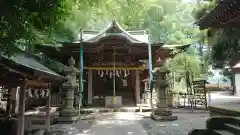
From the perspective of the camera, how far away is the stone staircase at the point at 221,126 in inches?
215

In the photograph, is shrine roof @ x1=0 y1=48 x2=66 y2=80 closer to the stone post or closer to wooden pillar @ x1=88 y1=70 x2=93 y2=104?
the stone post

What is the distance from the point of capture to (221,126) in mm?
6016

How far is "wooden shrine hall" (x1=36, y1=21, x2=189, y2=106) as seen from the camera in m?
15.4

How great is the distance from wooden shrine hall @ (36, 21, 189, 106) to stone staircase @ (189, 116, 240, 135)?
8.95 m

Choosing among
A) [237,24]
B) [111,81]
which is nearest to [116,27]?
[111,81]

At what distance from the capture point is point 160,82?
36.7 ft

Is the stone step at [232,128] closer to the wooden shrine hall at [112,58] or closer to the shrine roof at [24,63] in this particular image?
the shrine roof at [24,63]

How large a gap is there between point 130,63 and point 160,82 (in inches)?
240

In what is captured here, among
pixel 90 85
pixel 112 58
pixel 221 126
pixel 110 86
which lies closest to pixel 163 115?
pixel 221 126

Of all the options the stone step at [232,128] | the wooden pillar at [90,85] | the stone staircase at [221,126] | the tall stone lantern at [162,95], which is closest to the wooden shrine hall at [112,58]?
the wooden pillar at [90,85]

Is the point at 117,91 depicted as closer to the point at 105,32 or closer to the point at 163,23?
the point at 105,32

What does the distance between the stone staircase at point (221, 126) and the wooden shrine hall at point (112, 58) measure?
29.4ft

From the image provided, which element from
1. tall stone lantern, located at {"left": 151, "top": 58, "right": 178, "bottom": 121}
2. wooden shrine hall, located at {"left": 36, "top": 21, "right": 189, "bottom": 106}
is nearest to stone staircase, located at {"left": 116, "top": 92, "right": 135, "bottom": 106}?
wooden shrine hall, located at {"left": 36, "top": 21, "right": 189, "bottom": 106}

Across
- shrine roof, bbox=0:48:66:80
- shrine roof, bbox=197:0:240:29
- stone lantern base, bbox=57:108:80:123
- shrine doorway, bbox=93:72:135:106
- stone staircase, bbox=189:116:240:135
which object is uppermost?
shrine roof, bbox=197:0:240:29
